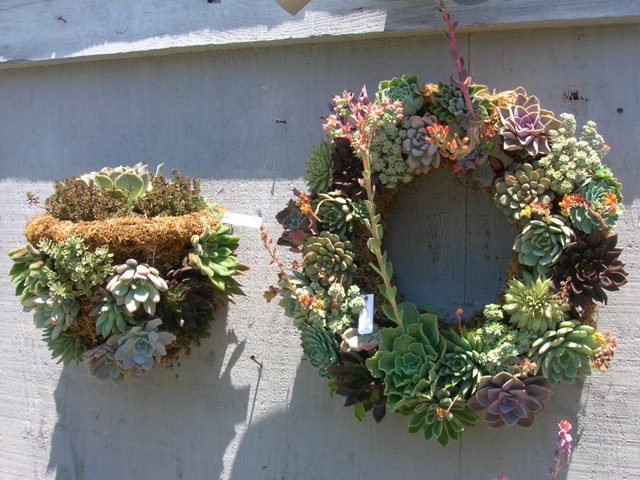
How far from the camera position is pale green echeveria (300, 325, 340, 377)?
183 cm

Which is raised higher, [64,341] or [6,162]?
[6,162]

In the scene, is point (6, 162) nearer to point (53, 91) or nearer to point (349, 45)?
point (53, 91)

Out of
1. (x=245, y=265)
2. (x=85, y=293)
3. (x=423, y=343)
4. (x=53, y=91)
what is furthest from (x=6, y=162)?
(x=423, y=343)

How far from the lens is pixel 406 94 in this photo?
1.83 m

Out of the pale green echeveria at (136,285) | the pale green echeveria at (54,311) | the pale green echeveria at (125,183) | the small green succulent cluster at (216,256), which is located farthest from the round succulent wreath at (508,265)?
the pale green echeveria at (54,311)

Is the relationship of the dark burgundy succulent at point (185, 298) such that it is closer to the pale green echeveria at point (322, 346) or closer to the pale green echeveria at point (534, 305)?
the pale green echeveria at point (322, 346)

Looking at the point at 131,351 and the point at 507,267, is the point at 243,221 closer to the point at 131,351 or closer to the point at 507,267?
the point at 131,351

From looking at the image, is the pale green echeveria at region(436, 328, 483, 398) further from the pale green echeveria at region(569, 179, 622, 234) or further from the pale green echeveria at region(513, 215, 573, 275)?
the pale green echeveria at region(569, 179, 622, 234)

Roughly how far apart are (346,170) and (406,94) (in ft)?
0.87

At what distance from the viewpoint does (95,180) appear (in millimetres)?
2072

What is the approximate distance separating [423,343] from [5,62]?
1.99 m

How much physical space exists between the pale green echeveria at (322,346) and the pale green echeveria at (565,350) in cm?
51

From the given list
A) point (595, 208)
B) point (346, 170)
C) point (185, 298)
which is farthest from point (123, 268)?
point (595, 208)

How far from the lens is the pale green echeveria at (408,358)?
5.63 ft
